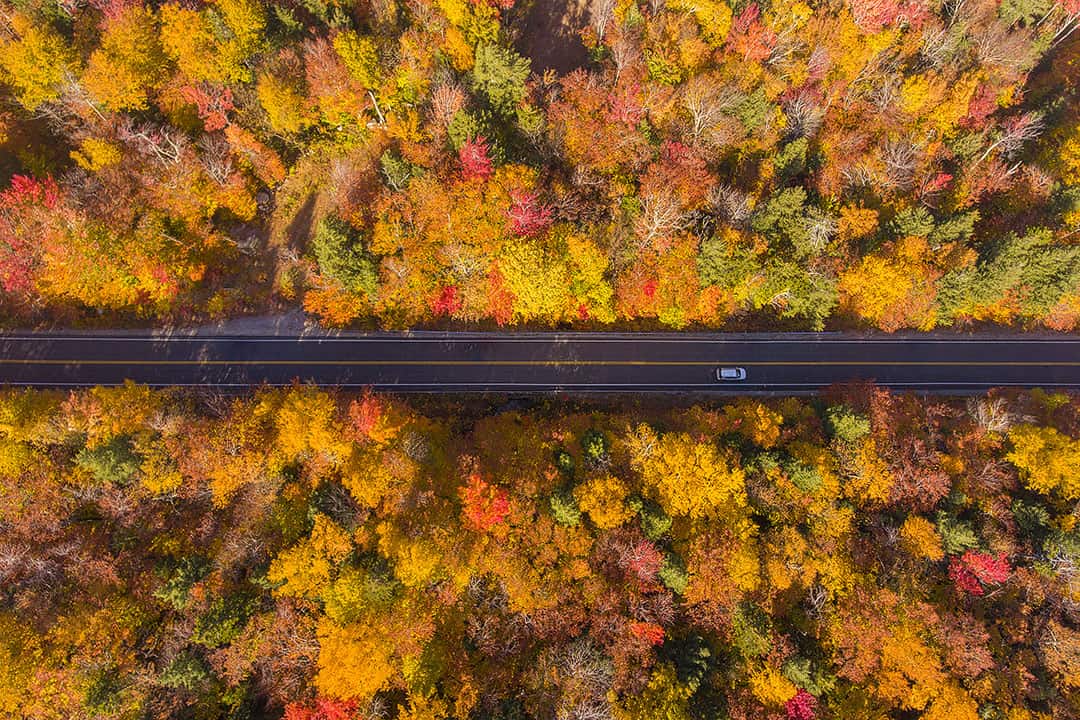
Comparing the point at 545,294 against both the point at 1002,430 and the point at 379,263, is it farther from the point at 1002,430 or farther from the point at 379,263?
the point at 1002,430

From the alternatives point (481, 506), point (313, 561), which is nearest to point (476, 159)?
point (481, 506)

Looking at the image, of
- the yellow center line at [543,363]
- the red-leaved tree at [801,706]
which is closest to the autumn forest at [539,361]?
the red-leaved tree at [801,706]

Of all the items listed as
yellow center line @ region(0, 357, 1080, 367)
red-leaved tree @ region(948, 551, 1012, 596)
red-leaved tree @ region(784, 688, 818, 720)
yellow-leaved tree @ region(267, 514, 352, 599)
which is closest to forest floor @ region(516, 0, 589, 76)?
yellow center line @ region(0, 357, 1080, 367)

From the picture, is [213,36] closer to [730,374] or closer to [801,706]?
[730,374]

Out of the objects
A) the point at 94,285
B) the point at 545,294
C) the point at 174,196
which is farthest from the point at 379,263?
the point at 94,285

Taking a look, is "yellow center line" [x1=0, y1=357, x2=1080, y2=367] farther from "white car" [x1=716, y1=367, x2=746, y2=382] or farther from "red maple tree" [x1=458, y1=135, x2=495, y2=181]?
"red maple tree" [x1=458, y1=135, x2=495, y2=181]

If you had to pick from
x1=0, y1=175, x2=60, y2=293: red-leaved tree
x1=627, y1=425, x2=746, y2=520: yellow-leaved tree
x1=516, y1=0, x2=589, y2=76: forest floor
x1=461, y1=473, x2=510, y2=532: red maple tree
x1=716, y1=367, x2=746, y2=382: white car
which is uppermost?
x1=516, y1=0, x2=589, y2=76: forest floor
